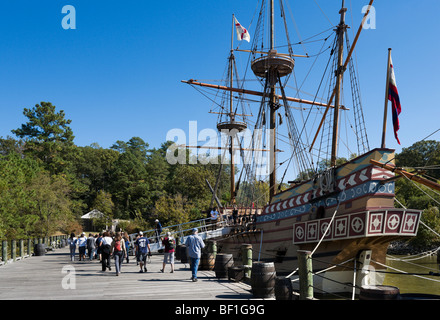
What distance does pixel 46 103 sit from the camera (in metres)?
57.9

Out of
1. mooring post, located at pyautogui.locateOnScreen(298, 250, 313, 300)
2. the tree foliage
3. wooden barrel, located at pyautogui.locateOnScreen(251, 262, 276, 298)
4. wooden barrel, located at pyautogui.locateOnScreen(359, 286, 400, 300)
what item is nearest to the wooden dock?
wooden barrel, located at pyautogui.locateOnScreen(251, 262, 276, 298)

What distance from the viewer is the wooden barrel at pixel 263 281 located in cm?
808

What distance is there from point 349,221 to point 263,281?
4.26m

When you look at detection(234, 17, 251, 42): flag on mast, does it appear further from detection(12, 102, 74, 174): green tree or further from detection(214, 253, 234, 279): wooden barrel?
detection(12, 102, 74, 174): green tree

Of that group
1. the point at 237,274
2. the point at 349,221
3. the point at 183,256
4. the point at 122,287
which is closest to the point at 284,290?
the point at 237,274

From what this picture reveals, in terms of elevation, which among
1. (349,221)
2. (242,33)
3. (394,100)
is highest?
(242,33)

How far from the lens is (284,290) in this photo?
7.51m

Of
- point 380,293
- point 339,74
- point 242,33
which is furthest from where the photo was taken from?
point 242,33

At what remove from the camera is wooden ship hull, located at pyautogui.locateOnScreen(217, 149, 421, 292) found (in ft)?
34.6

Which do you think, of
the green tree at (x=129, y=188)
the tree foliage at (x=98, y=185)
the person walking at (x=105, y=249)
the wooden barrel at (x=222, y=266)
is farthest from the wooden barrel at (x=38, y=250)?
the green tree at (x=129, y=188)

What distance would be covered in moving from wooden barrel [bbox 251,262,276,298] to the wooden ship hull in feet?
5.21

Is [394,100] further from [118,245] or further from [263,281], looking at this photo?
[118,245]
